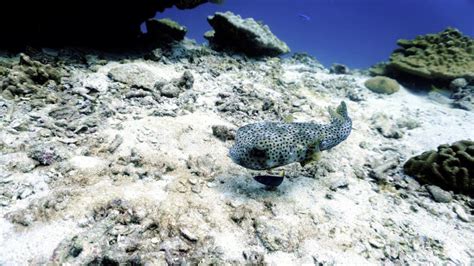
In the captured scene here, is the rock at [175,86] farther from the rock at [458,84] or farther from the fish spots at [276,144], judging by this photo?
the rock at [458,84]

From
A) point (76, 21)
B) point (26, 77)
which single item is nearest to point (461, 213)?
point (26, 77)

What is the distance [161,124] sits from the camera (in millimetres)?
5211

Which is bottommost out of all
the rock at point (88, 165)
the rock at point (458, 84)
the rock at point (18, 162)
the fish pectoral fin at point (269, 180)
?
the rock at point (18, 162)

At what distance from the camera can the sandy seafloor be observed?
3.04 metres

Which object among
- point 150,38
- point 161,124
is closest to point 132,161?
point 161,124

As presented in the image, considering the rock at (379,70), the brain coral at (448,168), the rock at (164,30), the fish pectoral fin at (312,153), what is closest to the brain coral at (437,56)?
the rock at (379,70)

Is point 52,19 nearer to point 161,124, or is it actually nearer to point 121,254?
point 161,124

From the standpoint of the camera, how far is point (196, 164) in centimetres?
436

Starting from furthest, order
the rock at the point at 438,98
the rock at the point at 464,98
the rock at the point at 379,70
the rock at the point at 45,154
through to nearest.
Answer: the rock at the point at 379,70 → the rock at the point at 438,98 → the rock at the point at 464,98 → the rock at the point at 45,154

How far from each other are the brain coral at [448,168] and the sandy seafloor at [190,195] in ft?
0.75

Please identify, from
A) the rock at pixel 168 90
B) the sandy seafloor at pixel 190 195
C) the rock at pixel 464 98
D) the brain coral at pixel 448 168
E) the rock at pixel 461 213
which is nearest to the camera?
the sandy seafloor at pixel 190 195

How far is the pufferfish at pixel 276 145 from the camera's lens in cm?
359

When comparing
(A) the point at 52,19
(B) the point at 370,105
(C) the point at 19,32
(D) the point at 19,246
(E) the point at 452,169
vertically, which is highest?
(B) the point at 370,105

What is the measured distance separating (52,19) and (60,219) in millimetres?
6602
